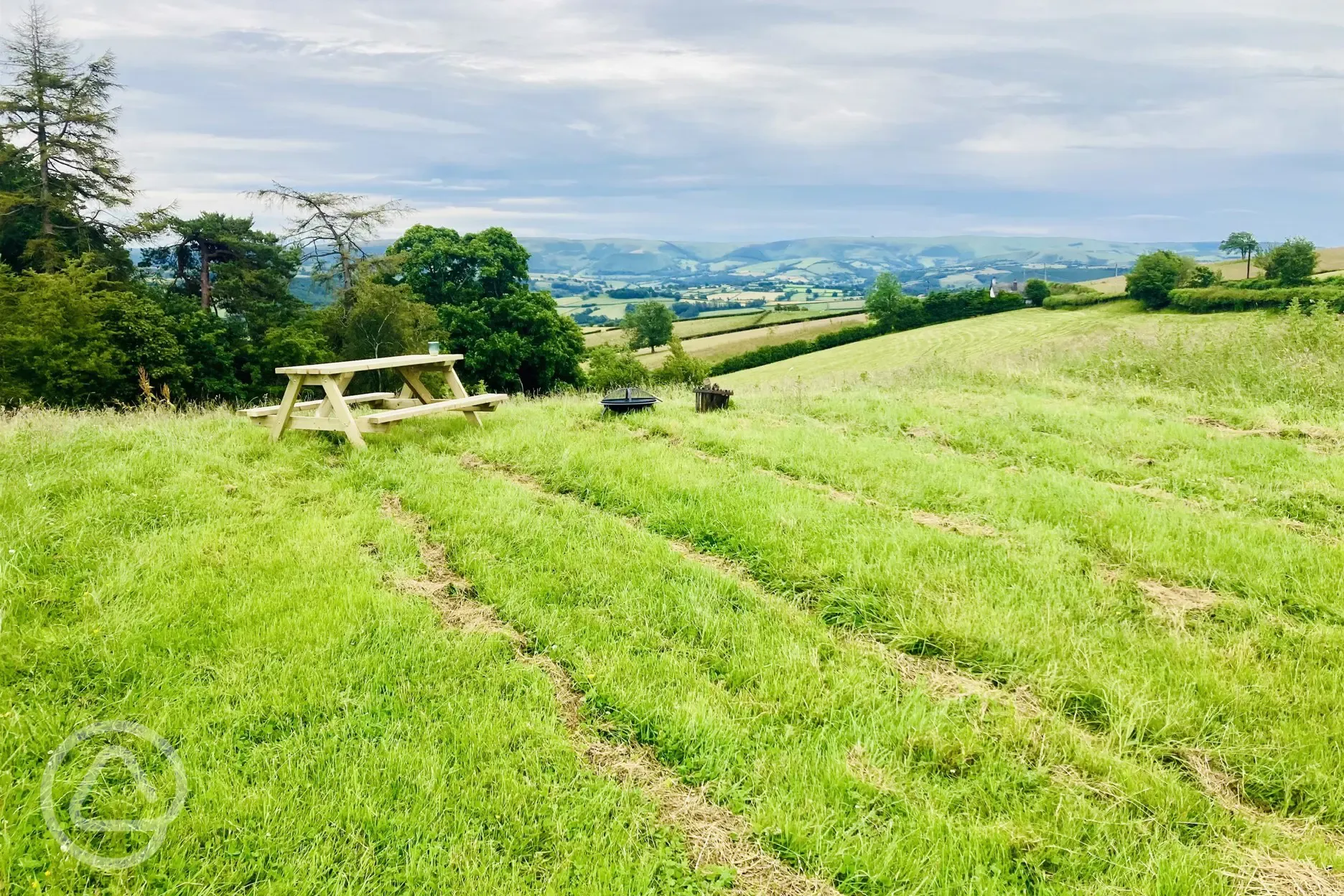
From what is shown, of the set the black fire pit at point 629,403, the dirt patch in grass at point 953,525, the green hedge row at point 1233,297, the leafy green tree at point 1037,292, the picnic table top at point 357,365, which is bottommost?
the dirt patch in grass at point 953,525

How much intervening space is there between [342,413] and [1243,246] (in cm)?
9998

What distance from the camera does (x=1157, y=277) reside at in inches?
2432

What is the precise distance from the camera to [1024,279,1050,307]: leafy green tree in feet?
244

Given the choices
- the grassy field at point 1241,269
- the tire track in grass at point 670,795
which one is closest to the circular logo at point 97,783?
the tire track in grass at point 670,795

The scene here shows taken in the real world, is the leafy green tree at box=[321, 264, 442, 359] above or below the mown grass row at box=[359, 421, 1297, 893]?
above

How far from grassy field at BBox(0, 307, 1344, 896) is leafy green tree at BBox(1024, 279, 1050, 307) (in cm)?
7649

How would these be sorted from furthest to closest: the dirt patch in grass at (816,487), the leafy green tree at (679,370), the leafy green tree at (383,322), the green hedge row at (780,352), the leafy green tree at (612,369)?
the green hedge row at (780,352) → the leafy green tree at (679,370) → the leafy green tree at (612,369) → the leafy green tree at (383,322) → the dirt patch in grass at (816,487)

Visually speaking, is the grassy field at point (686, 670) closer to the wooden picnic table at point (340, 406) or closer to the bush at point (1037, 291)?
the wooden picnic table at point (340, 406)

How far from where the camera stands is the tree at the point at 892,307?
71.9 metres

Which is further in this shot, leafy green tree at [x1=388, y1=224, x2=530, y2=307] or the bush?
the bush

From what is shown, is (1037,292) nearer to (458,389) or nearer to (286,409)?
(458,389)

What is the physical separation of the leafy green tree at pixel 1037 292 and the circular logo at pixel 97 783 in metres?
84.2

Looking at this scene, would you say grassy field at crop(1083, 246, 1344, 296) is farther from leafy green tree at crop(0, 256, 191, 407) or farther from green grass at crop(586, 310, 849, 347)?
leafy green tree at crop(0, 256, 191, 407)

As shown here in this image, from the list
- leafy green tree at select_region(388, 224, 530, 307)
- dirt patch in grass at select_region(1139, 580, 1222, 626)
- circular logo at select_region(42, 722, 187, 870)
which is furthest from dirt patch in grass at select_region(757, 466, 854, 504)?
leafy green tree at select_region(388, 224, 530, 307)
